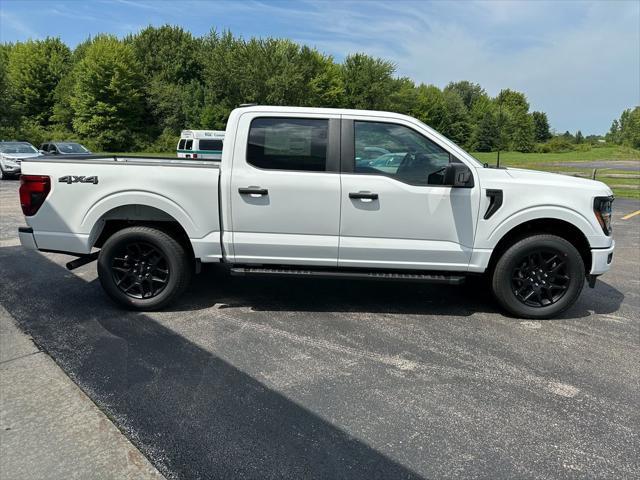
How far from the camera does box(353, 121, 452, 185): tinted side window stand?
432 centimetres

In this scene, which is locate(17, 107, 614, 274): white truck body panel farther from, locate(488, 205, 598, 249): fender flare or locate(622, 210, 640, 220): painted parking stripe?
locate(622, 210, 640, 220): painted parking stripe

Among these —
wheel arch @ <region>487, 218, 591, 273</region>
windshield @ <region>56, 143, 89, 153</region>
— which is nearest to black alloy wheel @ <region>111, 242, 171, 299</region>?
wheel arch @ <region>487, 218, 591, 273</region>

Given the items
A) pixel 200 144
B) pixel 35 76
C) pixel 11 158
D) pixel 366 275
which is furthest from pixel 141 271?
pixel 35 76

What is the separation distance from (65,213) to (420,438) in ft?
12.4

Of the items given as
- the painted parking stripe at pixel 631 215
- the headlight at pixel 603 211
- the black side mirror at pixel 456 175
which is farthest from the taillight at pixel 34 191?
the painted parking stripe at pixel 631 215

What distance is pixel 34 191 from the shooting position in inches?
174

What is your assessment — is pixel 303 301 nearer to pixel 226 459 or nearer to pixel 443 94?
pixel 226 459

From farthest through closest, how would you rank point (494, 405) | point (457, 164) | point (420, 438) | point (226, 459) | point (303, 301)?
point (303, 301) → point (457, 164) → point (494, 405) → point (420, 438) → point (226, 459)

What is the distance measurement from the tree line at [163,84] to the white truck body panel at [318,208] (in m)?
45.3

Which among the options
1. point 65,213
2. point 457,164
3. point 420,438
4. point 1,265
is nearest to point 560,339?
point 457,164

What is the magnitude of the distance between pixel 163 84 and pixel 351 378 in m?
60.1

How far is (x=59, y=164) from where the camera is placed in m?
4.43

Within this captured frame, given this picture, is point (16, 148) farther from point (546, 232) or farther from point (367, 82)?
point (367, 82)

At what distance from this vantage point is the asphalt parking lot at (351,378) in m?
2.53
